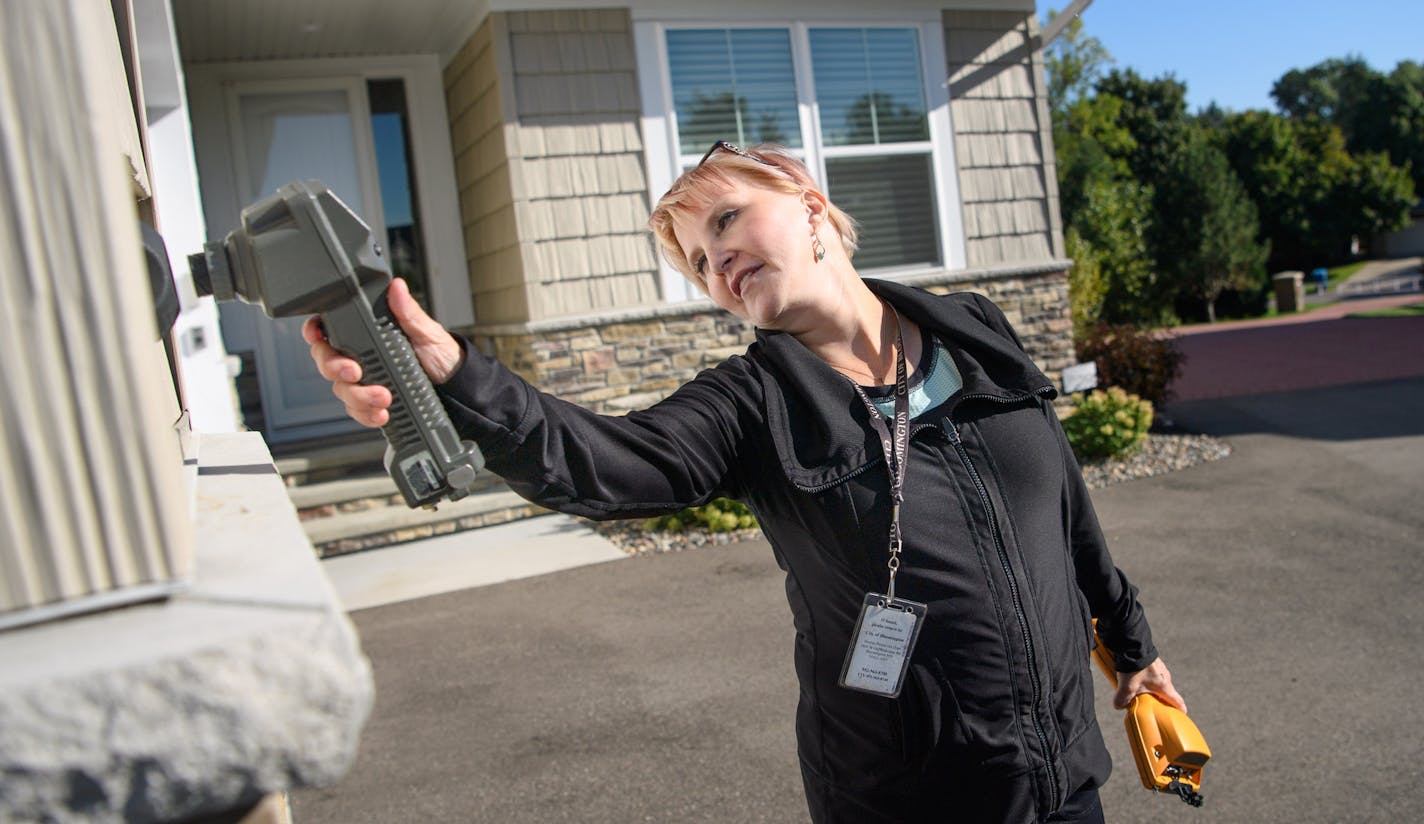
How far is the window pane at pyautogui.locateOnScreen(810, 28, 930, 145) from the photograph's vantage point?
8938mm

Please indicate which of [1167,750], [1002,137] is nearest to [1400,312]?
[1002,137]


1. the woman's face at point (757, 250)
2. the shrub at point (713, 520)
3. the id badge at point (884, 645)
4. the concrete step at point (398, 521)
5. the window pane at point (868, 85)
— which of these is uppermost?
the window pane at point (868, 85)

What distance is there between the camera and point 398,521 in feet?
24.9

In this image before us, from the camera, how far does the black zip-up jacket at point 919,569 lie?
1771mm

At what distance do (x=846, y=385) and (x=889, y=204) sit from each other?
25.1 feet

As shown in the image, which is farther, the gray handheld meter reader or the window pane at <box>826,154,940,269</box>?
the window pane at <box>826,154,940,269</box>

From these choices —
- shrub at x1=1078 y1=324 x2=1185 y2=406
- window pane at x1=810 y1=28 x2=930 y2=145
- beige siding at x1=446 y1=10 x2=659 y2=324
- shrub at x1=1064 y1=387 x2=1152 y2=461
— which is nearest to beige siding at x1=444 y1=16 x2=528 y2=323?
beige siding at x1=446 y1=10 x2=659 y2=324

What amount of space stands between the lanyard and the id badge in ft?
0.10

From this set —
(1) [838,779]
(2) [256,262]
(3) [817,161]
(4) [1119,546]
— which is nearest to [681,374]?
(3) [817,161]

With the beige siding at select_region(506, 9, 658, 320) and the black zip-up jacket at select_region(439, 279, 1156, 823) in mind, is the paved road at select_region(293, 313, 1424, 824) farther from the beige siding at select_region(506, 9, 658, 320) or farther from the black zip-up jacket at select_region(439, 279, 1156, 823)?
the beige siding at select_region(506, 9, 658, 320)

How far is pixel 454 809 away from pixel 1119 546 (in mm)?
4244

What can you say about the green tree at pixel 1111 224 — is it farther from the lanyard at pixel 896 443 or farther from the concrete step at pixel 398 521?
the lanyard at pixel 896 443

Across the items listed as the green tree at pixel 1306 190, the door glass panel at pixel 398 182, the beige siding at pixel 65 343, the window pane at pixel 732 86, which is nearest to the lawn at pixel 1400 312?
the green tree at pixel 1306 190

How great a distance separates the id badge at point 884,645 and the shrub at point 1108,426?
7337mm
